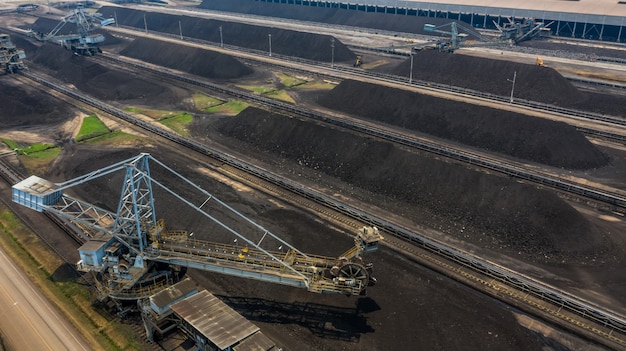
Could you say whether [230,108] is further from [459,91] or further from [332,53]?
[459,91]

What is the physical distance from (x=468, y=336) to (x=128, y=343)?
84.2 feet

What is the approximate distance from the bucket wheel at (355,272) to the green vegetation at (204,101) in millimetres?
55799

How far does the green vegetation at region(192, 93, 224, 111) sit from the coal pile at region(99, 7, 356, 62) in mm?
34384

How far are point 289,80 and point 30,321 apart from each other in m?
72.1

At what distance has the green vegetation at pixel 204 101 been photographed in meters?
86.5

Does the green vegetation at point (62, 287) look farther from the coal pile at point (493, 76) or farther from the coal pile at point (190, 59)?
the coal pile at point (493, 76)

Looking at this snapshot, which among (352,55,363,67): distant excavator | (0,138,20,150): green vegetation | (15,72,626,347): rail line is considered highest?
(352,55,363,67): distant excavator

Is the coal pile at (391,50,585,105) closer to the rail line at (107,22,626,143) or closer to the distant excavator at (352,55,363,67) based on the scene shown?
the rail line at (107,22,626,143)

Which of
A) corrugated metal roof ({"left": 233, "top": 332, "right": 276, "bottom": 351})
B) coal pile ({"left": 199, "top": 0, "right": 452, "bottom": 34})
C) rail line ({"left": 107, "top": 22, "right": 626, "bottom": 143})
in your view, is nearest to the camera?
corrugated metal roof ({"left": 233, "top": 332, "right": 276, "bottom": 351})

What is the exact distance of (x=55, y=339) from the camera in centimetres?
3584

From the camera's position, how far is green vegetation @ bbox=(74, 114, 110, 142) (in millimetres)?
74438

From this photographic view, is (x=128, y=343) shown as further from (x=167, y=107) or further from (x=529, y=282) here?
(x=167, y=107)

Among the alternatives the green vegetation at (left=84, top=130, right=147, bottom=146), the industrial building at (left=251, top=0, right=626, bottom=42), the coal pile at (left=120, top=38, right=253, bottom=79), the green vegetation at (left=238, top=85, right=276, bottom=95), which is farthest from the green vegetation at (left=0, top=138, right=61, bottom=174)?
the industrial building at (left=251, top=0, right=626, bottom=42)

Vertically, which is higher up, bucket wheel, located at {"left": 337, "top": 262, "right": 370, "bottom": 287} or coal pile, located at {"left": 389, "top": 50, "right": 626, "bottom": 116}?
coal pile, located at {"left": 389, "top": 50, "right": 626, "bottom": 116}
